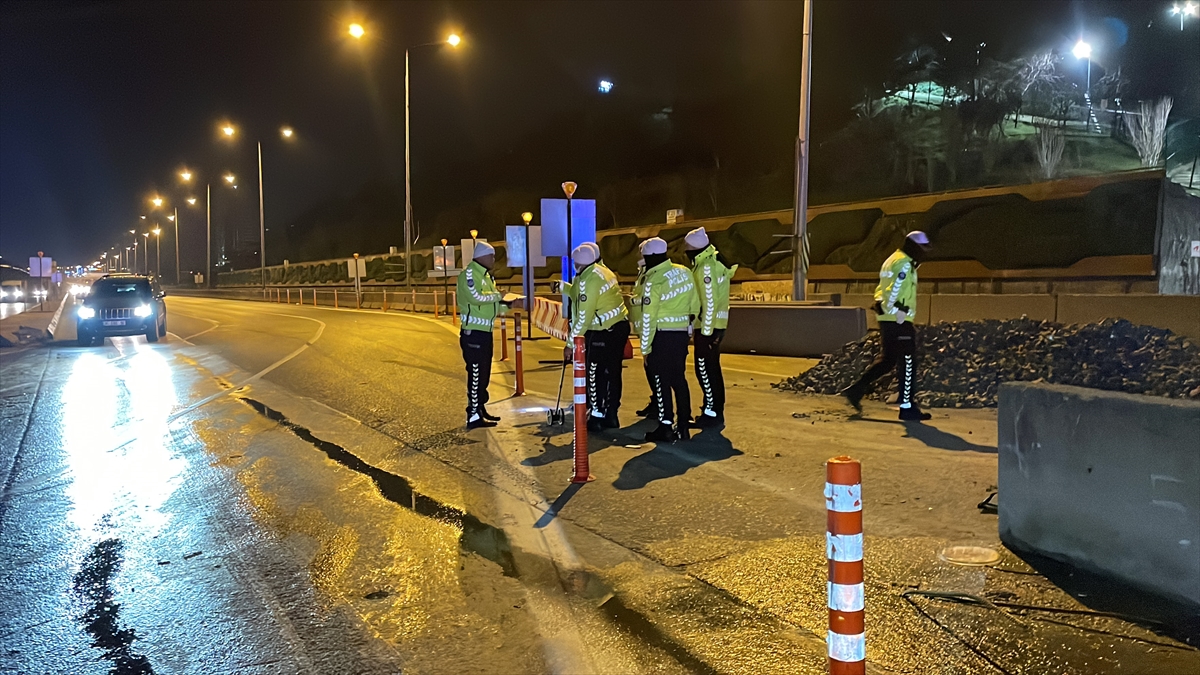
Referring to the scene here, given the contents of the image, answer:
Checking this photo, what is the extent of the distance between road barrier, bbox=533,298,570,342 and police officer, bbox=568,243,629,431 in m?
2.48

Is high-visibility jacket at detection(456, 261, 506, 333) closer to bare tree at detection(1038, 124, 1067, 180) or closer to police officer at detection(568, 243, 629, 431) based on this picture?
police officer at detection(568, 243, 629, 431)

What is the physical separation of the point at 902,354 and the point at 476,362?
14.7 ft

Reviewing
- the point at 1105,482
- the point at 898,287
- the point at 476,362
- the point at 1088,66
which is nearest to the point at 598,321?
the point at 476,362

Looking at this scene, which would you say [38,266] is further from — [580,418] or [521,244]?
[580,418]

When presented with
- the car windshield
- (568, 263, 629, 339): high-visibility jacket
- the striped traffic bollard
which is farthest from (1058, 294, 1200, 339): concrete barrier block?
the car windshield

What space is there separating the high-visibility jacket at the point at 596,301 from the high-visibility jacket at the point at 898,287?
2678mm

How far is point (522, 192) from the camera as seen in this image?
6856cm

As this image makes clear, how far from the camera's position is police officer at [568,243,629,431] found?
8172mm

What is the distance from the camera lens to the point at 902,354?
859cm

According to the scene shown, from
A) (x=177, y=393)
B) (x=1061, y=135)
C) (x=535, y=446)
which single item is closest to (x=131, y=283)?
(x=177, y=393)

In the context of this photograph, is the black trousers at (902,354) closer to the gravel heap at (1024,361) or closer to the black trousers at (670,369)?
the gravel heap at (1024,361)

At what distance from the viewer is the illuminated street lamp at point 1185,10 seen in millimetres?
33875

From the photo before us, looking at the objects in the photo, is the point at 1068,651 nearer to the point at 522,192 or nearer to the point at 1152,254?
the point at 1152,254

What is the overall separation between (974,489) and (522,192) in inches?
2540
